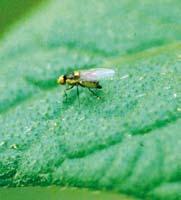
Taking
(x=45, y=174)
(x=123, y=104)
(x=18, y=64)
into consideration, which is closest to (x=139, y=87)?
(x=123, y=104)

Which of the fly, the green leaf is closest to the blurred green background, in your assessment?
the green leaf

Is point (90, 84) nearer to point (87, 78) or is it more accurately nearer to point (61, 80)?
point (87, 78)

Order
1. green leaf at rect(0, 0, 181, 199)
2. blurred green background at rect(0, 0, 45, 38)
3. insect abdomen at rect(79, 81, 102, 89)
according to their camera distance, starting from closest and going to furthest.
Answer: green leaf at rect(0, 0, 181, 199)
insect abdomen at rect(79, 81, 102, 89)
blurred green background at rect(0, 0, 45, 38)

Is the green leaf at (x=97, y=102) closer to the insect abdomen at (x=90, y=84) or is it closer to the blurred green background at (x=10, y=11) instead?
the insect abdomen at (x=90, y=84)

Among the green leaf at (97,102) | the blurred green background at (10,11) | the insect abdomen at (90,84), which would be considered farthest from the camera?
the blurred green background at (10,11)

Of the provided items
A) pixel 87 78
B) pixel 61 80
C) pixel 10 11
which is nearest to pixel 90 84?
pixel 87 78

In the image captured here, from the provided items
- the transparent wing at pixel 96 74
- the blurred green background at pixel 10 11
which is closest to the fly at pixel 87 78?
the transparent wing at pixel 96 74

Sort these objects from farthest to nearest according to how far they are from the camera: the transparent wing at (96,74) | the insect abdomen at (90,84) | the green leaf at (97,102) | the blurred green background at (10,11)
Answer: the blurred green background at (10,11) → the insect abdomen at (90,84) → the transparent wing at (96,74) → the green leaf at (97,102)

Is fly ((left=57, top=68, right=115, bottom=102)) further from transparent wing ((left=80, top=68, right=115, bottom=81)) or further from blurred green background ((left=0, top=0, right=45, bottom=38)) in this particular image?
blurred green background ((left=0, top=0, right=45, bottom=38))
